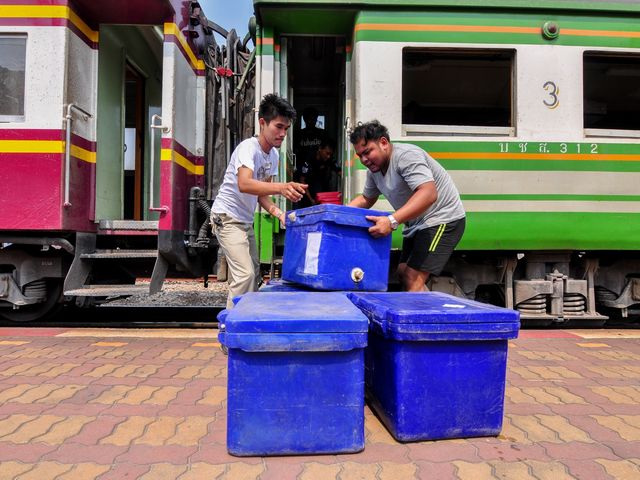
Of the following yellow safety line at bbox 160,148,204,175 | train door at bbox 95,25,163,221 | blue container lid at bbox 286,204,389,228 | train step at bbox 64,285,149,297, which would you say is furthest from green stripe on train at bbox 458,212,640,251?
train door at bbox 95,25,163,221

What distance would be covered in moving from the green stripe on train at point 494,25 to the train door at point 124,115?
293cm

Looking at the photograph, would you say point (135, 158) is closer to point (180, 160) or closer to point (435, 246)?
point (180, 160)

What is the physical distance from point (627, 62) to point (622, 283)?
92.4 inches

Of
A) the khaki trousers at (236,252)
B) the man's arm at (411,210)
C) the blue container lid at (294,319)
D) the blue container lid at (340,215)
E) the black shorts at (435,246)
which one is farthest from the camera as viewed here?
the khaki trousers at (236,252)

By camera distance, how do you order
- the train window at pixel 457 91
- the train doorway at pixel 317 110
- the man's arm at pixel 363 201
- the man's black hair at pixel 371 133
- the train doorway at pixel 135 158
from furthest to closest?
1. the train doorway at pixel 135 158
2. the train doorway at pixel 317 110
3. the train window at pixel 457 91
4. the man's arm at pixel 363 201
5. the man's black hair at pixel 371 133

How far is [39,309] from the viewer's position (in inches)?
196

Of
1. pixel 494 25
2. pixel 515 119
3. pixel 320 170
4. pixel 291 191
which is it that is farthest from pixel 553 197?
pixel 291 191

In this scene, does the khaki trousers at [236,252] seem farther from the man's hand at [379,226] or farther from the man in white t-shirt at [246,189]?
the man's hand at [379,226]

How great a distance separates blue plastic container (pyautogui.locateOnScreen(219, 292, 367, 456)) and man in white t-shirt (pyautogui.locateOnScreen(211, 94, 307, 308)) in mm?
1449

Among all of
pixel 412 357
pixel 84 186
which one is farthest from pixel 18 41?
pixel 412 357

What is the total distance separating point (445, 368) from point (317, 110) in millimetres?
5004

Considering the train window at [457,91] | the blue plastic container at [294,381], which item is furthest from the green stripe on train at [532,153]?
the blue plastic container at [294,381]

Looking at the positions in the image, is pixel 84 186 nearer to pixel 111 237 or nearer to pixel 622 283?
pixel 111 237

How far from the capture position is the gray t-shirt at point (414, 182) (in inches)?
121
